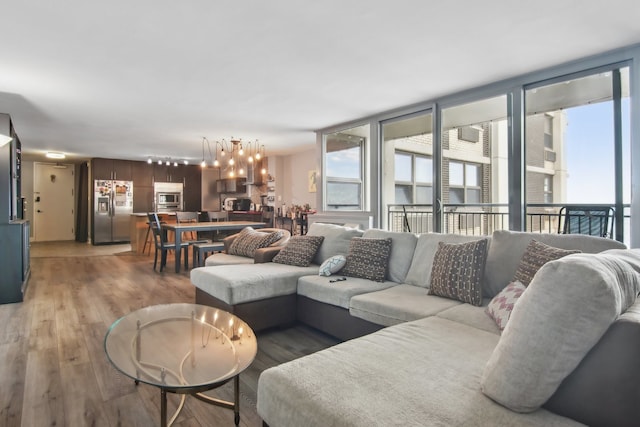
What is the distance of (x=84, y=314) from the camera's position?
3652 mm

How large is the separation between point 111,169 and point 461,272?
32.5 ft

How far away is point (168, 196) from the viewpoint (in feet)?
34.3

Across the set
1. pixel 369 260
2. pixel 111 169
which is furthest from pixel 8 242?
pixel 111 169

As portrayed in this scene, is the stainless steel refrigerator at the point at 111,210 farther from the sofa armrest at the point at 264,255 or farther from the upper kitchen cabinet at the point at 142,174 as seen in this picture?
the sofa armrest at the point at 264,255

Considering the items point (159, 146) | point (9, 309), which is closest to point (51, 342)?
point (9, 309)

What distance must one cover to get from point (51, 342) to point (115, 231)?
763cm

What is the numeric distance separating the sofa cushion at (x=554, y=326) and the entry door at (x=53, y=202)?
1246 centimetres

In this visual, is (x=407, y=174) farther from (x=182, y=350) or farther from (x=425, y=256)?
(x=182, y=350)

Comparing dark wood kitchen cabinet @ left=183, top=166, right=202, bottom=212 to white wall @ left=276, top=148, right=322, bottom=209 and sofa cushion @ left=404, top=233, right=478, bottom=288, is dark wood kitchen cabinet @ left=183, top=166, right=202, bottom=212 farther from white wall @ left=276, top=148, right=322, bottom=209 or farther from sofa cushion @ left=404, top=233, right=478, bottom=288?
sofa cushion @ left=404, top=233, right=478, bottom=288

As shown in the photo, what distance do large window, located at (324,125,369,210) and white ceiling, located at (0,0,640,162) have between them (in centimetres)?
108

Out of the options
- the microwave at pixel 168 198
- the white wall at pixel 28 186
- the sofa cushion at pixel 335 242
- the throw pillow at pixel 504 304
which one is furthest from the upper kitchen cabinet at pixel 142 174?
the throw pillow at pixel 504 304

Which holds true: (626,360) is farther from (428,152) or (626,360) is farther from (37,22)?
(428,152)

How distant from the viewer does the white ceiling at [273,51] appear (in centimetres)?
233

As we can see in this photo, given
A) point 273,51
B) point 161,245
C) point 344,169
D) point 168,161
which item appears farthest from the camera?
point 168,161
